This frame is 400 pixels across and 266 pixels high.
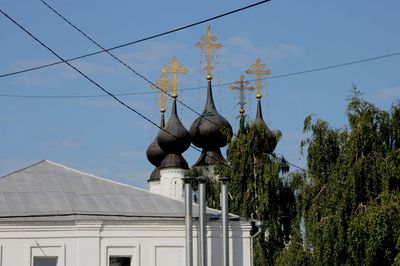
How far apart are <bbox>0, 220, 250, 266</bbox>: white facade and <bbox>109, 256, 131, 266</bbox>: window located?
4.5 inches

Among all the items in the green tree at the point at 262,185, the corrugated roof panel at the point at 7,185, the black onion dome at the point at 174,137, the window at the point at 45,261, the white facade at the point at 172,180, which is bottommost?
the window at the point at 45,261

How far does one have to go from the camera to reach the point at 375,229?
27.2 meters

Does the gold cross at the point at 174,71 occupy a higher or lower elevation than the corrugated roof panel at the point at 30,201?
higher

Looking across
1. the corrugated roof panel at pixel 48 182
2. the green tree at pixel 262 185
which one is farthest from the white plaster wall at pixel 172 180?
the corrugated roof panel at pixel 48 182

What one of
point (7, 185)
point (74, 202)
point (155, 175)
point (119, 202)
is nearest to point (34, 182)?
point (7, 185)

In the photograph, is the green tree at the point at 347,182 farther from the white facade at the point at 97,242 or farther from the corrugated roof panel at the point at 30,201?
the corrugated roof panel at the point at 30,201

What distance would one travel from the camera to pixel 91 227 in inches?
845

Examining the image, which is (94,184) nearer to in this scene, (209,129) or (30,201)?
(30,201)

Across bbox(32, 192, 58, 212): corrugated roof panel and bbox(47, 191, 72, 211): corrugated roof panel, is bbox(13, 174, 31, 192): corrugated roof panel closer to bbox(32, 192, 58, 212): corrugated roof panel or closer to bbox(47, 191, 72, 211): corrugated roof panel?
bbox(32, 192, 58, 212): corrugated roof panel

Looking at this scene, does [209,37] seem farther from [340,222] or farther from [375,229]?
[375,229]

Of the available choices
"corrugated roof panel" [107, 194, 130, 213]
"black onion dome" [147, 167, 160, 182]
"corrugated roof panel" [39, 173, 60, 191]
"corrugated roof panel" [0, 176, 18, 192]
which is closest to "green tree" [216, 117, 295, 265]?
"corrugated roof panel" [107, 194, 130, 213]

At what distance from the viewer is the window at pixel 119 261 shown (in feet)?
71.6

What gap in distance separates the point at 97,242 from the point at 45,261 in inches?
46.1

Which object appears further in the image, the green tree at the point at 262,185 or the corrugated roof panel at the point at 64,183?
the green tree at the point at 262,185
